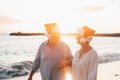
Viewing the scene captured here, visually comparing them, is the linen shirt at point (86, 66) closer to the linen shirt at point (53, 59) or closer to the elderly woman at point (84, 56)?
the elderly woman at point (84, 56)

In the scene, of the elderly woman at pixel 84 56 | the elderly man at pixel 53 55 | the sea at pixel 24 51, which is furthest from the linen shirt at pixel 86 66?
the sea at pixel 24 51

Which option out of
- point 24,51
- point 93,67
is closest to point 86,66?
point 93,67

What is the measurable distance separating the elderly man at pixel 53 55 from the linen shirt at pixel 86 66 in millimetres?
537

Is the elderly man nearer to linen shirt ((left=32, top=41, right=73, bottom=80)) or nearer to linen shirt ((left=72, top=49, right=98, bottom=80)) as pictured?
linen shirt ((left=32, top=41, right=73, bottom=80))

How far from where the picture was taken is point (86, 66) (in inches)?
197

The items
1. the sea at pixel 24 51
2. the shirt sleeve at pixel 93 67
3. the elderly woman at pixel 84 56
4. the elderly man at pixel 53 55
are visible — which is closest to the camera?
the shirt sleeve at pixel 93 67

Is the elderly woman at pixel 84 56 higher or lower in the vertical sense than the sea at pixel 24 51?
higher

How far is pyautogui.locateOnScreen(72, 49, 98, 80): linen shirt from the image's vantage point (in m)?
4.87

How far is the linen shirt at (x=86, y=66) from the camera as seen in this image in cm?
487

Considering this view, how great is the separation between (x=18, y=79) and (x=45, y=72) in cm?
1074

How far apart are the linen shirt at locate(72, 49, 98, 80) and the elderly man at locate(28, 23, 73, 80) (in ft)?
1.76

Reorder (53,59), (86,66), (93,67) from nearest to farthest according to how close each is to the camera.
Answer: (93,67)
(86,66)
(53,59)

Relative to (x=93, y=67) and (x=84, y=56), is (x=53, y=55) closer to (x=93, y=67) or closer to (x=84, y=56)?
(x=84, y=56)

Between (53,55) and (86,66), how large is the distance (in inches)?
38.1
